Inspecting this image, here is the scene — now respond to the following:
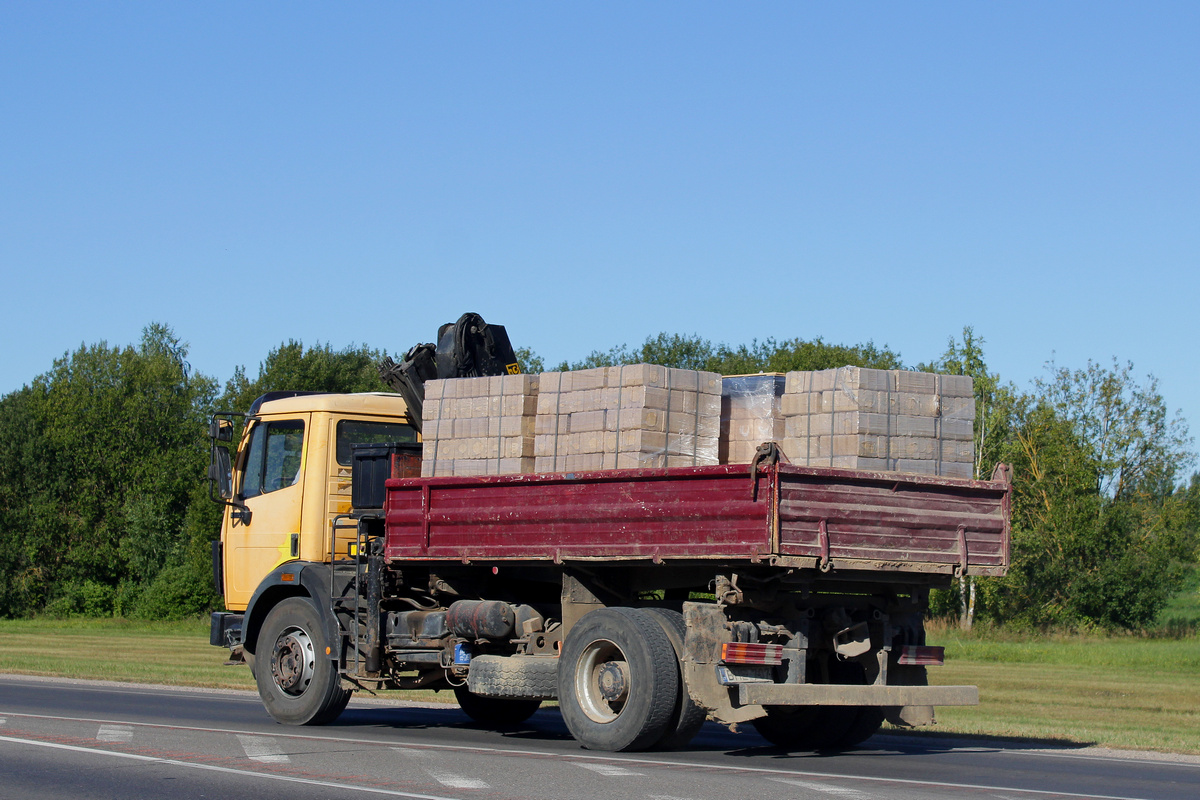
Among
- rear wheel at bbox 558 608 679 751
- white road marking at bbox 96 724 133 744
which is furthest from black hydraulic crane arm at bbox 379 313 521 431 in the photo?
white road marking at bbox 96 724 133 744

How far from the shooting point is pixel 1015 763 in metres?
11.1

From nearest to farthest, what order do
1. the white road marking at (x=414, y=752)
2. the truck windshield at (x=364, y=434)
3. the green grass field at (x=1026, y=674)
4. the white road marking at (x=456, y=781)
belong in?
the white road marking at (x=456, y=781)
the white road marking at (x=414, y=752)
the truck windshield at (x=364, y=434)
the green grass field at (x=1026, y=674)

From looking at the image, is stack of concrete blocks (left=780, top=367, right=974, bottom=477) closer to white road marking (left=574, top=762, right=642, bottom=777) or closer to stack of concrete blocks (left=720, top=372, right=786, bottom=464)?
stack of concrete blocks (left=720, top=372, right=786, bottom=464)

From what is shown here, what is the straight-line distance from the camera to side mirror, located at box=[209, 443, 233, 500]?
565 inches

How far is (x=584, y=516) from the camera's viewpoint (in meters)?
11.2

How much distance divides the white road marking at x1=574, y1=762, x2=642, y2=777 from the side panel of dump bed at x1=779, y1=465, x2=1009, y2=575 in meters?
1.94

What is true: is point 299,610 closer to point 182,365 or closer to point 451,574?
point 451,574

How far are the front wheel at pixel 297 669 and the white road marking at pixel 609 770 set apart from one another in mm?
4050

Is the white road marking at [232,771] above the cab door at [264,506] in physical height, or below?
below

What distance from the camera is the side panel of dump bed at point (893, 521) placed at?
1008 centimetres

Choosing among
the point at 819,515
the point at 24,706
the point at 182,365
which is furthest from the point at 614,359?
the point at 819,515

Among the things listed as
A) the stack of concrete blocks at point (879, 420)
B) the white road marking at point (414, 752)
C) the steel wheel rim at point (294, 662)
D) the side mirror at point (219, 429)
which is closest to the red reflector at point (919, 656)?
the stack of concrete blocks at point (879, 420)

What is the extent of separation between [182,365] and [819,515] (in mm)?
73296

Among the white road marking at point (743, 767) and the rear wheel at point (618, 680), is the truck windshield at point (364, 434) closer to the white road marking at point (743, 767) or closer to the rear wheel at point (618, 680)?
the white road marking at point (743, 767)
